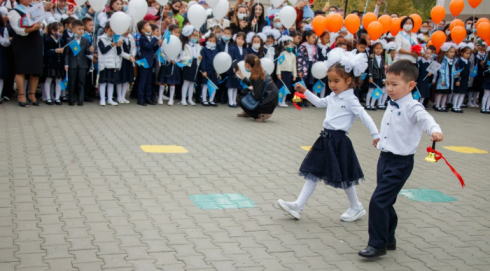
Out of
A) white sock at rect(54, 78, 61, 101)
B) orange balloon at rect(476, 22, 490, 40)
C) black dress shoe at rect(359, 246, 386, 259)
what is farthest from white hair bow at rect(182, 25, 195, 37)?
black dress shoe at rect(359, 246, 386, 259)

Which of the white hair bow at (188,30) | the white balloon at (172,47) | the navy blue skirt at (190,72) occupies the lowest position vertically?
the navy blue skirt at (190,72)

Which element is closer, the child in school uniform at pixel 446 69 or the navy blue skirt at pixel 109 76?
the navy blue skirt at pixel 109 76

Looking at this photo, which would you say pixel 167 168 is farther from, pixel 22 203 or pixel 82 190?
pixel 22 203

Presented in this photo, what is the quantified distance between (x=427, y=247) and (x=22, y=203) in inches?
148

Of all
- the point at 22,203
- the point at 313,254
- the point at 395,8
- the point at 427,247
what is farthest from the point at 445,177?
the point at 395,8

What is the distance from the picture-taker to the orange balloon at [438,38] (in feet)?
43.5

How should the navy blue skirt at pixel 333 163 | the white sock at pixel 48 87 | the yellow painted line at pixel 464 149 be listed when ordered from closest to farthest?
the navy blue skirt at pixel 333 163 < the yellow painted line at pixel 464 149 < the white sock at pixel 48 87

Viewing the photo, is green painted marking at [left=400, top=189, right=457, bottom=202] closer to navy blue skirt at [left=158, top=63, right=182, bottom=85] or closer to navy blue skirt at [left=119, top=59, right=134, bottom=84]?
navy blue skirt at [left=158, top=63, right=182, bottom=85]

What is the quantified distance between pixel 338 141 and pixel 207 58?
301 inches

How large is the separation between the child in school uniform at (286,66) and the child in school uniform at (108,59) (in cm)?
389

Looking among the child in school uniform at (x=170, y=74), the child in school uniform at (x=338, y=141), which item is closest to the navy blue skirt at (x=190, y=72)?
the child in school uniform at (x=170, y=74)

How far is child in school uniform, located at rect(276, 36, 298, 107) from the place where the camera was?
1257cm

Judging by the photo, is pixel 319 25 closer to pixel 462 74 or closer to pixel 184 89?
pixel 184 89

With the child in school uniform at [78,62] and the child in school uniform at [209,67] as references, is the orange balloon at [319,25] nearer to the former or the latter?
the child in school uniform at [209,67]
